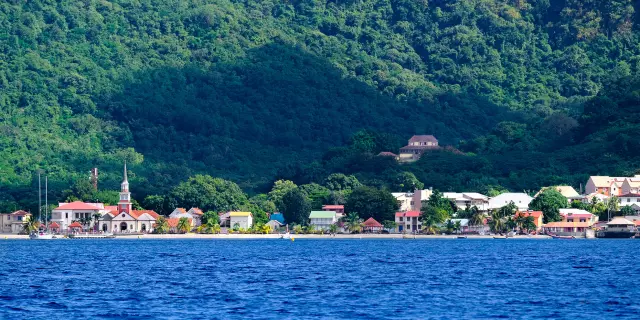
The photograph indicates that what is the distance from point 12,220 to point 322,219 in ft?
134

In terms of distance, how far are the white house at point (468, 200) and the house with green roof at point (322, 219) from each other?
14535 mm

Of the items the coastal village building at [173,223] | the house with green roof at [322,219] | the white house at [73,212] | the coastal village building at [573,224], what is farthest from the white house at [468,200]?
the white house at [73,212]

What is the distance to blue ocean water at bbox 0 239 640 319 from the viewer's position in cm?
Answer: 5366

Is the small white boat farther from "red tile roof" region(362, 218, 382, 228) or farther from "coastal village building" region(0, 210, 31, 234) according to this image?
"red tile roof" region(362, 218, 382, 228)

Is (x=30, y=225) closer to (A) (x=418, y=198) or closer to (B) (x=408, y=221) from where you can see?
(B) (x=408, y=221)

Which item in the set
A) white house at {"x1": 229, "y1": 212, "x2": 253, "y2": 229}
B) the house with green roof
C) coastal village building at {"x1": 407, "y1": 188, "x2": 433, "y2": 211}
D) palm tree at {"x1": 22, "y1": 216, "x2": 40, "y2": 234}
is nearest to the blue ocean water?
the house with green roof

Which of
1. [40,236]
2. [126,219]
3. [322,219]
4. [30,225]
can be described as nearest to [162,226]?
[126,219]

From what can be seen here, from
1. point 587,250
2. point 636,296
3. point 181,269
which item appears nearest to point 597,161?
point 587,250

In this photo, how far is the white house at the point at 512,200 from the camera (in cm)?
15575

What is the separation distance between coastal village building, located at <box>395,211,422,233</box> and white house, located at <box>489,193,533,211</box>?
919 cm

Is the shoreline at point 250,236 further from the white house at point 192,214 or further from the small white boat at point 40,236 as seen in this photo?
the white house at point 192,214

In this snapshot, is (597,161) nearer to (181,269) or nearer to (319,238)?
(319,238)

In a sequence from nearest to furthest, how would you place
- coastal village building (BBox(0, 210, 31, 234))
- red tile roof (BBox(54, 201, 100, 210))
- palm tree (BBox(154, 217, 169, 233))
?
palm tree (BBox(154, 217, 169, 233))
coastal village building (BBox(0, 210, 31, 234))
red tile roof (BBox(54, 201, 100, 210))

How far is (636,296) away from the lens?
5928cm
